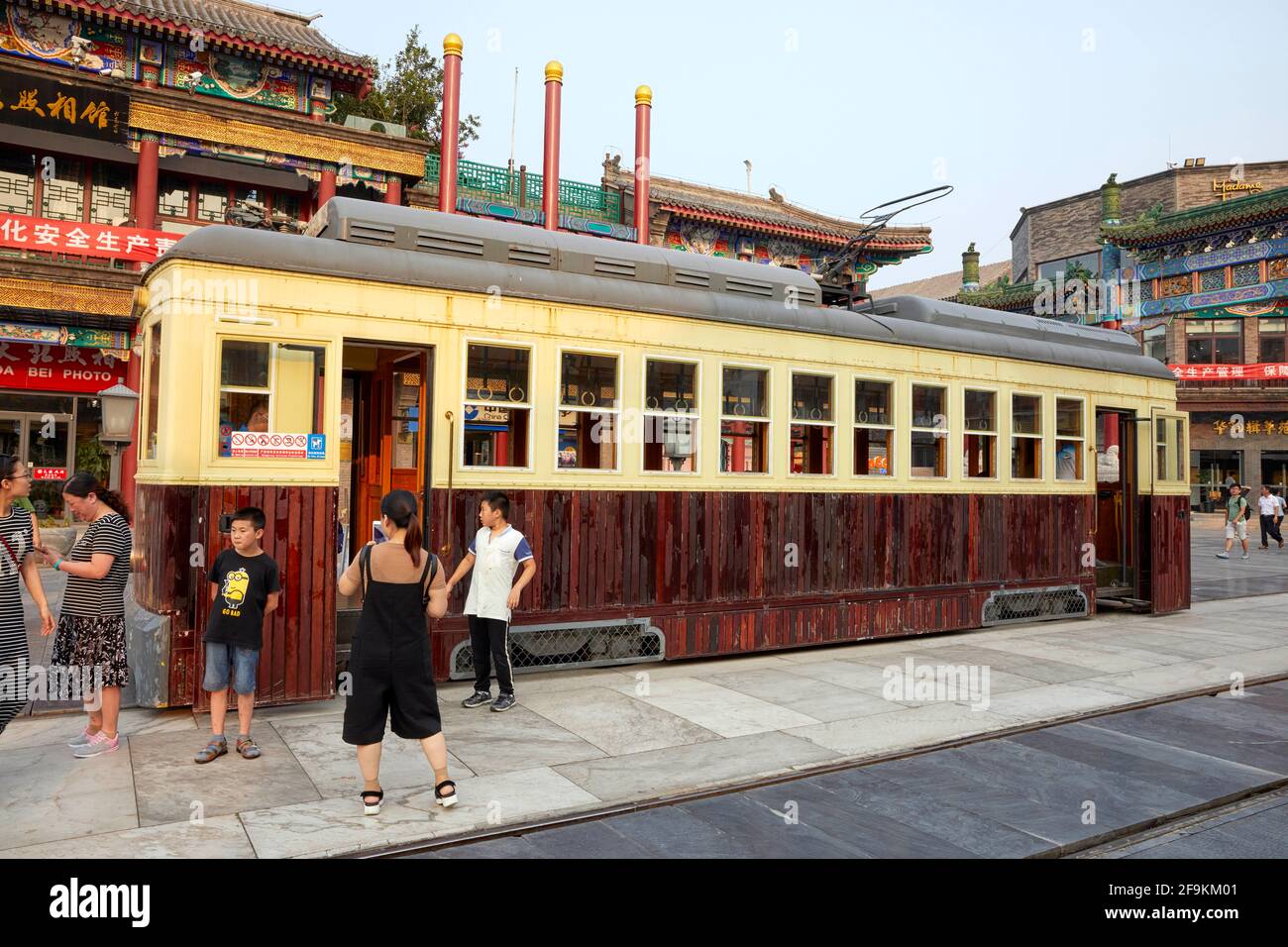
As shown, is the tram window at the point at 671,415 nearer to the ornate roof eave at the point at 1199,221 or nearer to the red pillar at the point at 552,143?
the red pillar at the point at 552,143

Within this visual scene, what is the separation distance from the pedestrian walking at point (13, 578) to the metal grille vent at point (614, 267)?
5.12 metres

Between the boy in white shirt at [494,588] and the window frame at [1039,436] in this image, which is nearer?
the boy in white shirt at [494,588]

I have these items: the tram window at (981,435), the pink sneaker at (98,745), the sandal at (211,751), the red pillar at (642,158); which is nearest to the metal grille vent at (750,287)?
the tram window at (981,435)

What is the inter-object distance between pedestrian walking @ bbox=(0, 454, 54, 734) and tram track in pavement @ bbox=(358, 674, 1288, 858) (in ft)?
7.50

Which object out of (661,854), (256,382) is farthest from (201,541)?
(661,854)

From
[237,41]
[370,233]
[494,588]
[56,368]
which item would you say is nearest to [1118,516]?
[494,588]

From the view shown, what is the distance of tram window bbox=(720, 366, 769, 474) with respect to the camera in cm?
910

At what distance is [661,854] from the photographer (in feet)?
14.2

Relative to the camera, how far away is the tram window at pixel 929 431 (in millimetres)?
10539


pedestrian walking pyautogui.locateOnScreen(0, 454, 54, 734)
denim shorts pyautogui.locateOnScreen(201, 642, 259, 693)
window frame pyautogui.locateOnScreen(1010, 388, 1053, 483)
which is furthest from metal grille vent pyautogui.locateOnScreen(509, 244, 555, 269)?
window frame pyautogui.locateOnScreen(1010, 388, 1053, 483)

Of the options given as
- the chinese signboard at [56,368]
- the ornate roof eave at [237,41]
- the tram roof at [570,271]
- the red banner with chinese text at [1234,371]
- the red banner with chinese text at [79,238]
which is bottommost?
the tram roof at [570,271]

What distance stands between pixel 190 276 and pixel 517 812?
15.1 feet

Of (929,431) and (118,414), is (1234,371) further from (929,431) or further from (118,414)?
(118,414)

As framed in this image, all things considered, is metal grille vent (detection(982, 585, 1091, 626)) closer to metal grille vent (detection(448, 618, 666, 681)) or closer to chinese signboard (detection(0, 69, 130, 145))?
metal grille vent (detection(448, 618, 666, 681))
